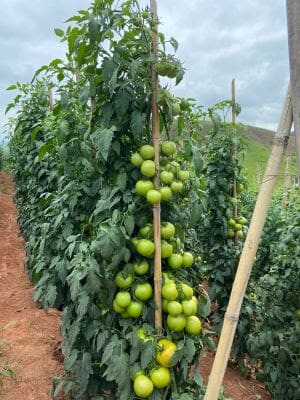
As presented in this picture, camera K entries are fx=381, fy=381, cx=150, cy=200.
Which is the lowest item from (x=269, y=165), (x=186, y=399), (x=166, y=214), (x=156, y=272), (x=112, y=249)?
(x=186, y=399)

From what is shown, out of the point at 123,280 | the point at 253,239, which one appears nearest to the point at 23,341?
the point at 123,280

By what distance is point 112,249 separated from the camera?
6.71ft

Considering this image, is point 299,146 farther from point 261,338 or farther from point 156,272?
point 261,338

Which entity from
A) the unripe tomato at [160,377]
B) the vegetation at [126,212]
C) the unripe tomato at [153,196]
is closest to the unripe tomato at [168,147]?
the vegetation at [126,212]

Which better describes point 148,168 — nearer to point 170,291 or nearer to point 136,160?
point 136,160

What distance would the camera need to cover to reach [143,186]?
2.08 meters

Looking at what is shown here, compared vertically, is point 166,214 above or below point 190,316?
above

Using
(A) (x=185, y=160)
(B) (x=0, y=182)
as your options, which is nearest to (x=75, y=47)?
(A) (x=185, y=160)

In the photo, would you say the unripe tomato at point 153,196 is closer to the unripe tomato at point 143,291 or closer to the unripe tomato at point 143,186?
the unripe tomato at point 143,186

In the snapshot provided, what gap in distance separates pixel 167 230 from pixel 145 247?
0.56 ft

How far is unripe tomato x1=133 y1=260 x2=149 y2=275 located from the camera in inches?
85.8

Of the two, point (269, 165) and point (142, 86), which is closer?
point (269, 165)

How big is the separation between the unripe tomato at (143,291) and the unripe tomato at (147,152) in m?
0.72

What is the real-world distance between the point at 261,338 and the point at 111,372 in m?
1.91
